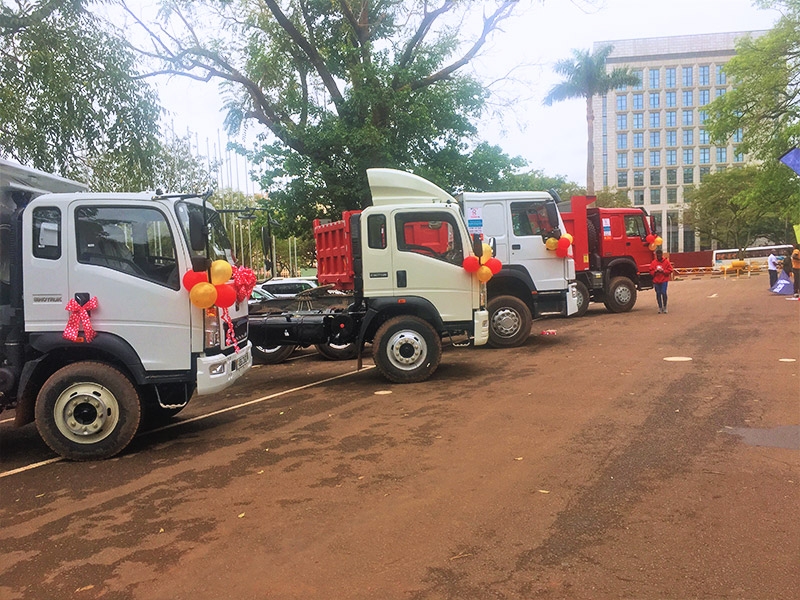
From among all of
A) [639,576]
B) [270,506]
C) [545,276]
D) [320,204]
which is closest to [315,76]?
[320,204]

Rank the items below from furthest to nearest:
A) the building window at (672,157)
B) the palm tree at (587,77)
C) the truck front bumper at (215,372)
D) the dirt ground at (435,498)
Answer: the building window at (672,157) < the palm tree at (587,77) < the truck front bumper at (215,372) < the dirt ground at (435,498)

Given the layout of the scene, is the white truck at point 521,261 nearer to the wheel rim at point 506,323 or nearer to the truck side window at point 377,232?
the wheel rim at point 506,323

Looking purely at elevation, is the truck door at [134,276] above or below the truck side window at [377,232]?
below

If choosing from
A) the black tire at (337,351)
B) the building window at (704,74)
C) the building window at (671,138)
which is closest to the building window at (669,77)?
the building window at (704,74)

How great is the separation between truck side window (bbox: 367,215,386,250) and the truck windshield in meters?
2.59

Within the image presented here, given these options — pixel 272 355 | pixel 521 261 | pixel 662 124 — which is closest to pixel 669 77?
pixel 662 124

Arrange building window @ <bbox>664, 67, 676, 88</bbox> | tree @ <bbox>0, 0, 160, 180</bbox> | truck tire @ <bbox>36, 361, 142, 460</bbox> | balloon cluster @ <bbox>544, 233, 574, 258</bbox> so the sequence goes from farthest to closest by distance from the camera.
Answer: building window @ <bbox>664, 67, 676, 88</bbox> < balloon cluster @ <bbox>544, 233, 574, 258</bbox> < tree @ <bbox>0, 0, 160, 180</bbox> < truck tire @ <bbox>36, 361, 142, 460</bbox>

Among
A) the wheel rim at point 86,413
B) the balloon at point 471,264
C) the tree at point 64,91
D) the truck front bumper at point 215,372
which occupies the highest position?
the tree at point 64,91

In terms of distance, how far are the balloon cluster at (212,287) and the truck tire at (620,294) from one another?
13955mm

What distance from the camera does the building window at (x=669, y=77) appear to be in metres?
89.9

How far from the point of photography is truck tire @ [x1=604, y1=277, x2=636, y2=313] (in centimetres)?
1798

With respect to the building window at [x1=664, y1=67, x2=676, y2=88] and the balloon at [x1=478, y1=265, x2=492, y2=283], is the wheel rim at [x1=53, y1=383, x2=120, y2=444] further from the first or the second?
the building window at [x1=664, y1=67, x2=676, y2=88]

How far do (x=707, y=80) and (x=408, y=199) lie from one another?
9370 cm

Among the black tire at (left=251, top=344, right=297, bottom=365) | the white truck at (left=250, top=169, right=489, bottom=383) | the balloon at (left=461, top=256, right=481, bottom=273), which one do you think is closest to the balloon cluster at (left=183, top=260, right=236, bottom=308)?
the white truck at (left=250, top=169, right=489, bottom=383)
